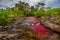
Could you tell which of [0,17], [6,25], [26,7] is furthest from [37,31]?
[26,7]

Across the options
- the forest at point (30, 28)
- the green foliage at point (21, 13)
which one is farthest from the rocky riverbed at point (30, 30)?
the green foliage at point (21, 13)

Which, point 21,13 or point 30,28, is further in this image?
point 21,13

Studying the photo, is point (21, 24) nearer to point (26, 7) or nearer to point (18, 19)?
point (18, 19)

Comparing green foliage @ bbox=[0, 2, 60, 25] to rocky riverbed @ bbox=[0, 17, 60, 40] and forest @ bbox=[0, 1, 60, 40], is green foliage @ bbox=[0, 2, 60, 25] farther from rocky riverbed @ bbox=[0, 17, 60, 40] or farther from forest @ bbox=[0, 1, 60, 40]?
rocky riverbed @ bbox=[0, 17, 60, 40]

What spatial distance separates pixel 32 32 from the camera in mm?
5289

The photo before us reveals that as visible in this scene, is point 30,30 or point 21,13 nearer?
point 30,30

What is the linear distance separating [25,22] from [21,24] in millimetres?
133

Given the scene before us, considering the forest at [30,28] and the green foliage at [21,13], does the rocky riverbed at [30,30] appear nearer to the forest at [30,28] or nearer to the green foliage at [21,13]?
the forest at [30,28]

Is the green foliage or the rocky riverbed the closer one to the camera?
the rocky riverbed

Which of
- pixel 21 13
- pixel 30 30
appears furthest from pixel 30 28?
pixel 21 13

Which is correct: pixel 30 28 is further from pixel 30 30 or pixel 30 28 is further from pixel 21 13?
pixel 21 13

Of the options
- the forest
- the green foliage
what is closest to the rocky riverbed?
the forest

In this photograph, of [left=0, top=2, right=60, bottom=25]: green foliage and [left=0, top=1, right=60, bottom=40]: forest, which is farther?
[left=0, top=2, right=60, bottom=25]: green foliage

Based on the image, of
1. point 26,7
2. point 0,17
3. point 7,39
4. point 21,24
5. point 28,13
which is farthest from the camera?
point 26,7
